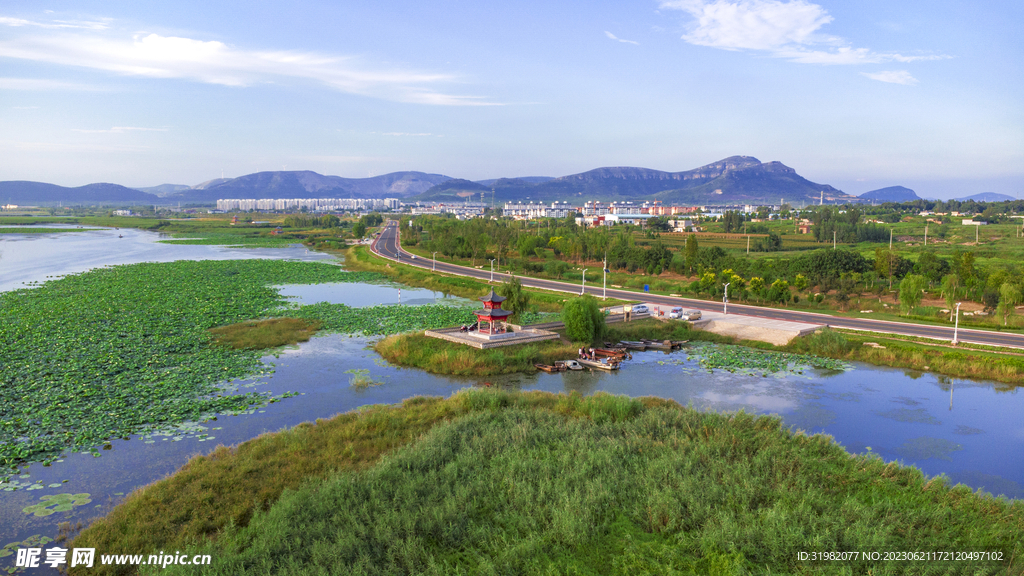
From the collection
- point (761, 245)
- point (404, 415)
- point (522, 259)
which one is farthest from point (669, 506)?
point (761, 245)

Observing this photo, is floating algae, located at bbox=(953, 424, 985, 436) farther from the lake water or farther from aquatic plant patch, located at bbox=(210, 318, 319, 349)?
aquatic plant patch, located at bbox=(210, 318, 319, 349)

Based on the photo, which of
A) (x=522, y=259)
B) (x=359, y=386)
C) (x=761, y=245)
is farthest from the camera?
(x=761, y=245)

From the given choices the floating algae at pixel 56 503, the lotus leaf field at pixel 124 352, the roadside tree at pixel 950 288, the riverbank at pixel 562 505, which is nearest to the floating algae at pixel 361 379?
the lotus leaf field at pixel 124 352

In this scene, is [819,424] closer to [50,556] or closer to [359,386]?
[359,386]

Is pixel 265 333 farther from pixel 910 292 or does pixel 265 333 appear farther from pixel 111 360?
pixel 910 292

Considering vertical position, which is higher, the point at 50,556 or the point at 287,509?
Answer: the point at 287,509
